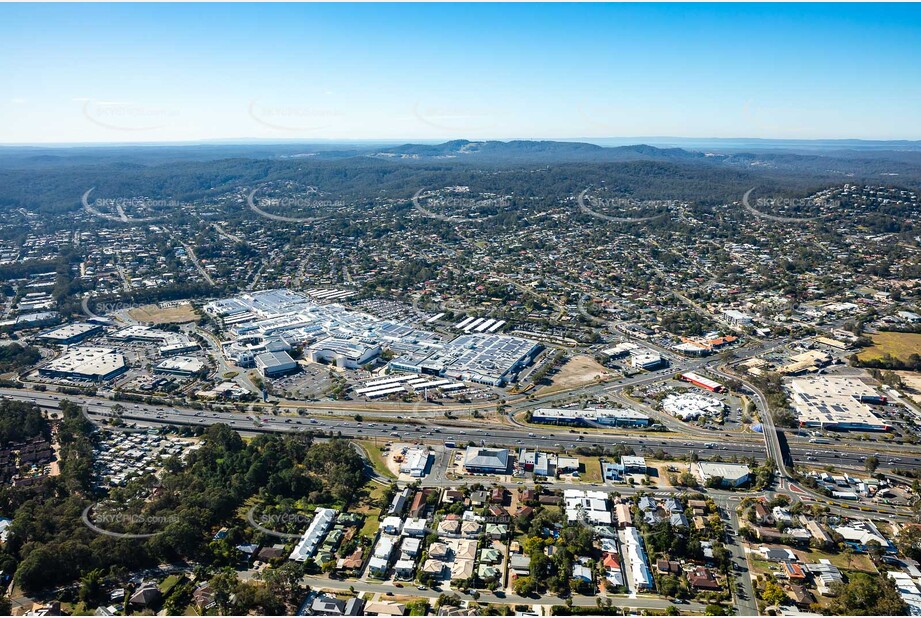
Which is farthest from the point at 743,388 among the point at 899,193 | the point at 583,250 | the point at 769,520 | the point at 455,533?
the point at 899,193

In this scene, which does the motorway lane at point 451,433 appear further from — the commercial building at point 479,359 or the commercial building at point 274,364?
the commercial building at point 479,359

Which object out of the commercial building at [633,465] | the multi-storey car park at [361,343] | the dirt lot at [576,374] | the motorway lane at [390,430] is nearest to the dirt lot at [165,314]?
the multi-storey car park at [361,343]

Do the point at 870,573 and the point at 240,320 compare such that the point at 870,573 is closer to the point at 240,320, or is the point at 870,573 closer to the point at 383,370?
the point at 383,370

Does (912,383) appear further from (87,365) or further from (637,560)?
(87,365)

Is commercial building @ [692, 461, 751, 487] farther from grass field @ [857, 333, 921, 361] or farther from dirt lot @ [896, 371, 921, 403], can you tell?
grass field @ [857, 333, 921, 361]

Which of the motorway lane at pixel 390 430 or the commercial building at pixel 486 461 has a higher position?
the commercial building at pixel 486 461

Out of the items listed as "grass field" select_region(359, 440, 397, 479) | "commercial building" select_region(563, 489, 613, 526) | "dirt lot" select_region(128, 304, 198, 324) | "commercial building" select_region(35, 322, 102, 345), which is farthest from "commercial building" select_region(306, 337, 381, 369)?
"commercial building" select_region(563, 489, 613, 526)
